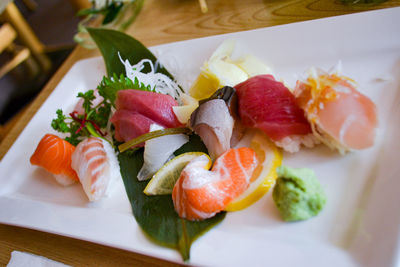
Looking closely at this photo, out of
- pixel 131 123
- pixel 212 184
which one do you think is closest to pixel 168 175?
pixel 212 184

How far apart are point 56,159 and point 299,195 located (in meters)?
1.63

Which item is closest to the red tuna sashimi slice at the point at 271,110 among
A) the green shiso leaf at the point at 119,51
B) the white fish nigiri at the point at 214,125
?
the white fish nigiri at the point at 214,125

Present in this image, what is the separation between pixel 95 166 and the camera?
6.46ft

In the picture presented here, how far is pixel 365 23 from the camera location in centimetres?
194

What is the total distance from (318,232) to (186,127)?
1051 millimetres

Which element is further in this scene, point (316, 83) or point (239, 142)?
point (239, 142)

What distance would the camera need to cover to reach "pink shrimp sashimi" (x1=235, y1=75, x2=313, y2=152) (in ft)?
5.52

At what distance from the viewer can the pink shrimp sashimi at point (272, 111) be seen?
168cm

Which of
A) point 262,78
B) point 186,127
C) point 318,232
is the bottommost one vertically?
point 318,232

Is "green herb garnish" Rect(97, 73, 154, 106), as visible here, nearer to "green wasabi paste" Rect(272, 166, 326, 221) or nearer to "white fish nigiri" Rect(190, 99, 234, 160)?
"white fish nigiri" Rect(190, 99, 234, 160)

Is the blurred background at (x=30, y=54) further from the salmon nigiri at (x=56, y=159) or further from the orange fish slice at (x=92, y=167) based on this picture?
the orange fish slice at (x=92, y=167)

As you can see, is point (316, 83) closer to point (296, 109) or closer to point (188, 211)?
point (296, 109)

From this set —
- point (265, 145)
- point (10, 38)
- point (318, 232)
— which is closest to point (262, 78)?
point (265, 145)

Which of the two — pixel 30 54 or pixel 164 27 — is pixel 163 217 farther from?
pixel 30 54
